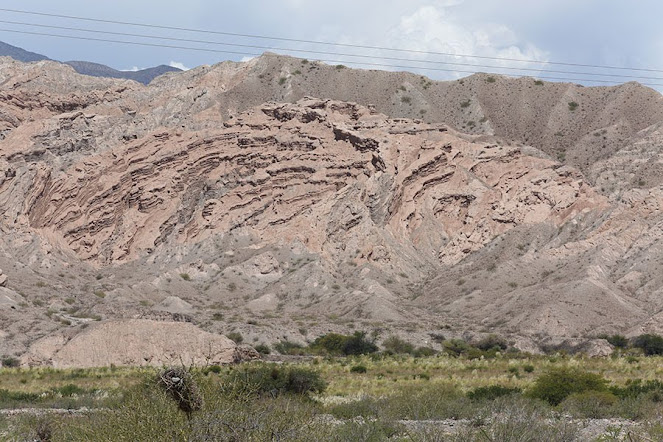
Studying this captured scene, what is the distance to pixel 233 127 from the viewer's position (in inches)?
4326

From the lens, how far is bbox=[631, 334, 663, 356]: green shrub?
58062mm

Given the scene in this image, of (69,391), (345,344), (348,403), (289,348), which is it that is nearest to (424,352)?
(345,344)

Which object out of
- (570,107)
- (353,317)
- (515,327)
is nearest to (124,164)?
(353,317)

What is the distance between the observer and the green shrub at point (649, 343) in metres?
58.1

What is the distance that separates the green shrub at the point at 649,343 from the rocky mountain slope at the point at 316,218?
338 centimetres

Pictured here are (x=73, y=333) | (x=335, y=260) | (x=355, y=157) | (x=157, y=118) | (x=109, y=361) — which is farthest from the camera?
(x=157, y=118)

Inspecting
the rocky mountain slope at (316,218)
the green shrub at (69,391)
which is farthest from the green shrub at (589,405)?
the rocky mountain slope at (316,218)

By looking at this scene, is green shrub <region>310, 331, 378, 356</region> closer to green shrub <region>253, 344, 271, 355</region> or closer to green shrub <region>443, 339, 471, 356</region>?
green shrub <region>253, 344, 271, 355</region>

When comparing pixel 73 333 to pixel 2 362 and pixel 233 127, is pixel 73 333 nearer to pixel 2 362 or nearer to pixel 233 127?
pixel 2 362

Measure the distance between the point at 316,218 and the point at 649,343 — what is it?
148 ft

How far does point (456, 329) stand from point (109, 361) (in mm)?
32871

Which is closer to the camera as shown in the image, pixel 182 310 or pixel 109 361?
pixel 109 361

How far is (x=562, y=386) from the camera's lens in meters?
28.2

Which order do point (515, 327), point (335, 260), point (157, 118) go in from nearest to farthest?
1. point (515, 327)
2. point (335, 260)
3. point (157, 118)
